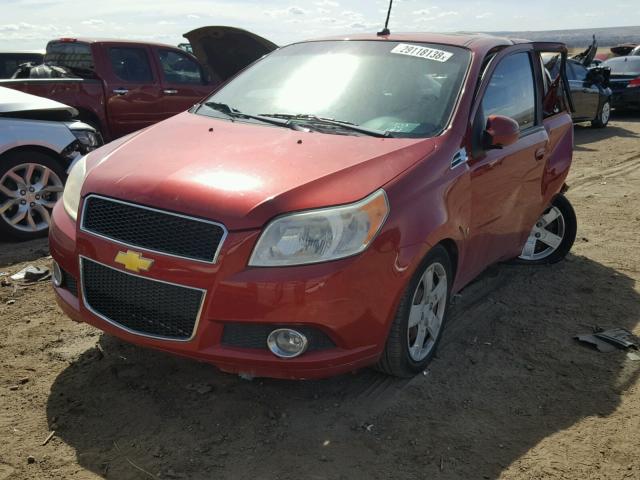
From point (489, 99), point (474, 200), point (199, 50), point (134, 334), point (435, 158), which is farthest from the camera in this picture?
point (199, 50)

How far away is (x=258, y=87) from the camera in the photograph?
4.23m

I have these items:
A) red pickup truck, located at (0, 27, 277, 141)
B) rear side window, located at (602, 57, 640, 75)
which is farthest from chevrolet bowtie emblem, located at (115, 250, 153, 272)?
rear side window, located at (602, 57, 640, 75)

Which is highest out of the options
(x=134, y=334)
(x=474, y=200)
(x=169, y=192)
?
(x=169, y=192)

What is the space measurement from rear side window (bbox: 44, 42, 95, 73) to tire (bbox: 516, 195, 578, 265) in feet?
20.3

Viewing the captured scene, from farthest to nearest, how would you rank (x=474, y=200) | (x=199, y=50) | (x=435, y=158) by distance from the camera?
(x=199, y=50), (x=474, y=200), (x=435, y=158)

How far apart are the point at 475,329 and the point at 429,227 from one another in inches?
50.5

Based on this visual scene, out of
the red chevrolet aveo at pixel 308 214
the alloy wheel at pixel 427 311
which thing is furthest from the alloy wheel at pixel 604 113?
the alloy wheel at pixel 427 311

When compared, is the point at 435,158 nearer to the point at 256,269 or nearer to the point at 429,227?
the point at 429,227

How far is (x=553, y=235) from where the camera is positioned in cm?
552

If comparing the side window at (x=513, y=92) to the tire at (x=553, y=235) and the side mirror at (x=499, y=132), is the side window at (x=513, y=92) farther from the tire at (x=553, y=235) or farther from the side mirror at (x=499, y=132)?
the tire at (x=553, y=235)

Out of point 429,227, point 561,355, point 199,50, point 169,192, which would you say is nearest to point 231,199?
point 169,192

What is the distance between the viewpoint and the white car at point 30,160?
5.51 metres

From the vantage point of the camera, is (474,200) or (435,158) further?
(474,200)

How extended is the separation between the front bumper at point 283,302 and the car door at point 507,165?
3.48 ft
